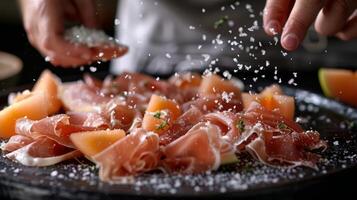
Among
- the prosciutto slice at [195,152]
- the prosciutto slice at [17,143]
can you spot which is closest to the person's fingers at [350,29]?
the prosciutto slice at [195,152]

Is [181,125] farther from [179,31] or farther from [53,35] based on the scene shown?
[179,31]

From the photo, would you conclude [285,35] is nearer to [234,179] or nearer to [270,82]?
[234,179]

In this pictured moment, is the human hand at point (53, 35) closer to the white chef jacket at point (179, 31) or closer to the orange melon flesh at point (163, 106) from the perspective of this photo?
the orange melon flesh at point (163, 106)

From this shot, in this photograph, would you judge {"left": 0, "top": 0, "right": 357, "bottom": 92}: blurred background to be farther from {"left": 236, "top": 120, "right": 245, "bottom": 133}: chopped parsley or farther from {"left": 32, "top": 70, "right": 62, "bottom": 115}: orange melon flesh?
{"left": 236, "top": 120, "right": 245, "bottom": 133}: chopped parsley

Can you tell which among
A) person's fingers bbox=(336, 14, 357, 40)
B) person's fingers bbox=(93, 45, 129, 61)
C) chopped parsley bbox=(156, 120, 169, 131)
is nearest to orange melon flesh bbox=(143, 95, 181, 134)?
chopped parsley bbox=(156, 120, 169, 131)

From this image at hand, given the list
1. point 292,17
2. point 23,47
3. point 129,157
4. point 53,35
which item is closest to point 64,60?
point 53,35

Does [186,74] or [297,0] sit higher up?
[297,0]

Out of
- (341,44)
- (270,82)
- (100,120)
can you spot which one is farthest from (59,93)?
(341,44)

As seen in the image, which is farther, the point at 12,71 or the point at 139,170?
the point at 12,71
